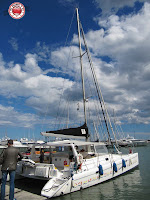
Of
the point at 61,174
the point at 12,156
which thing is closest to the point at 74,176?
→ the point at 61,174

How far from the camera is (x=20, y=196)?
24.1 ft

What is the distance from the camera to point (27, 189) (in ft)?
29.0

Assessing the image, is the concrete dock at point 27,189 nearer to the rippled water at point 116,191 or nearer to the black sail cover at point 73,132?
the rippled water at point 116,191

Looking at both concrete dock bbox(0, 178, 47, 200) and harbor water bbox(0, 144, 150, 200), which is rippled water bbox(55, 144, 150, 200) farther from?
concrete dock bbox(0, 178, 47, 200)

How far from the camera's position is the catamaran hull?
7.30m

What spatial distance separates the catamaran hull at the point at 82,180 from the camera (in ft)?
24.0

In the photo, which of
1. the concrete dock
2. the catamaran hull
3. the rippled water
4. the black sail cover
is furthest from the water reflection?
the black sail cover

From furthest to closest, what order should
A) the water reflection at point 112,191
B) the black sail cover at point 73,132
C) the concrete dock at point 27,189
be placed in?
the black sail cover at point 73,132 → the water reflection at point 112,191 → the concrete dock at point 27,189

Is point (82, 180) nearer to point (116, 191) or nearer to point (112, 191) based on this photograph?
point (112, 191)

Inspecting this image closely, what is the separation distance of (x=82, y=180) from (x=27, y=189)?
10.0ft

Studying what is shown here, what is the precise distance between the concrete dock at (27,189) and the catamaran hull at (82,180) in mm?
504

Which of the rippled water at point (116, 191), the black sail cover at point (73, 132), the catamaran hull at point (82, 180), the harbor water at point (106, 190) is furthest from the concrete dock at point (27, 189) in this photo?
the black sail cover at point (73, 132)

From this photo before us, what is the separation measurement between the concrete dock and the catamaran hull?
504mm

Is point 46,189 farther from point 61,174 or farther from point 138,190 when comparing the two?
point 138,190
